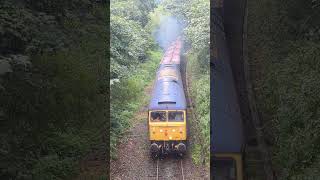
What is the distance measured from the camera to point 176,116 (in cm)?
984

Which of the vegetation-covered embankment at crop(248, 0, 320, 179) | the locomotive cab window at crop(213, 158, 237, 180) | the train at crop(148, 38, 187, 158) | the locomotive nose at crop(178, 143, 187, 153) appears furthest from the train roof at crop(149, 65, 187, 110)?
the locomotive cab window at crop(213, 158, 237, 180)

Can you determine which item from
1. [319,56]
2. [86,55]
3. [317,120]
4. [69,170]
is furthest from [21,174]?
[319,56]

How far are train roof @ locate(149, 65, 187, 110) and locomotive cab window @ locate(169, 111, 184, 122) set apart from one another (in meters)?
0.11

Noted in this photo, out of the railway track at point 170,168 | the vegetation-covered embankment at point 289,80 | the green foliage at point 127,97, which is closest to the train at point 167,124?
the railway track at point 170,168

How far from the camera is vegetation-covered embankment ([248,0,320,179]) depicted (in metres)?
7.63

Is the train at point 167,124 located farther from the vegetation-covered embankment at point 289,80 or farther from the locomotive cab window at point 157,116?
the vegetation-covered embankment at point 289,80

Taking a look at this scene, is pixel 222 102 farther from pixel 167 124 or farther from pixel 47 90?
pixel 47 90

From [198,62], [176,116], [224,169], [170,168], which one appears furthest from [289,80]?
[198,62]

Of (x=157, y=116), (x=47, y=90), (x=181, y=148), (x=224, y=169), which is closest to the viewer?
(x=224, y=169)

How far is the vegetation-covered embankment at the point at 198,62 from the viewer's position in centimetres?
1032

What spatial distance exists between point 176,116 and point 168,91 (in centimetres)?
78

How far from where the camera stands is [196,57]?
1309cm

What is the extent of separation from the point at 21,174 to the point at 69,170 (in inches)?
35.8

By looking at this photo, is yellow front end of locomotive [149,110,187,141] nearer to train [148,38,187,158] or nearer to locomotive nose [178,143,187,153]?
train [148,38,187,158]
